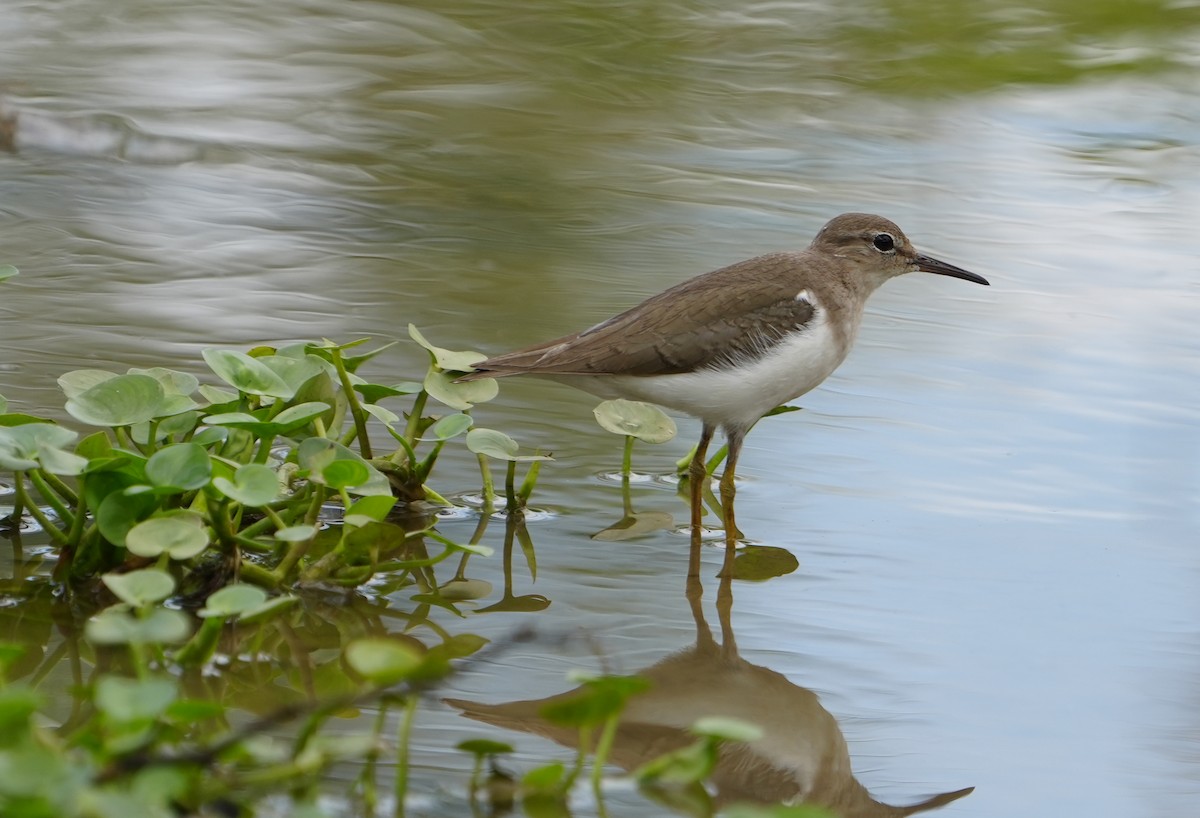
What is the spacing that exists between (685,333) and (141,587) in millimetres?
2450

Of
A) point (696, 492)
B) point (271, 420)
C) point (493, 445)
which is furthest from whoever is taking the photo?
point (696, 492)

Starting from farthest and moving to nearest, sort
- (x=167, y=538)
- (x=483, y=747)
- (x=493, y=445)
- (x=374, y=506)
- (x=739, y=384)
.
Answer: (x=739, y=384) < (x=493, y=445) < (x=374, y=506) < (x=167, y=538) < (x=483, y=747)

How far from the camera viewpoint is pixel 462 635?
403cm

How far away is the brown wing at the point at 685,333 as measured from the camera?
17.1ft

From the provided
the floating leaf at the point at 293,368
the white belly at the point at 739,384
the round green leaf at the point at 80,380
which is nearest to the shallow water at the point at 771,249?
the white belly at the point at 739,384

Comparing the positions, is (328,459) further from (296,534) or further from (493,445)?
(493,445)

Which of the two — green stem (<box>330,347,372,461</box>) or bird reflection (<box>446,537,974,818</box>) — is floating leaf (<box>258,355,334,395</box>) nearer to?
green stem (<box>330,347,372,461</box>)

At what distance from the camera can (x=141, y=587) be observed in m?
3.30

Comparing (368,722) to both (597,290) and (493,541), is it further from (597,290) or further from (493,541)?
(597,290)

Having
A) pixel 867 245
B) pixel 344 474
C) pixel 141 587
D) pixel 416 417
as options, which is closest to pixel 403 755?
pixel 141 587

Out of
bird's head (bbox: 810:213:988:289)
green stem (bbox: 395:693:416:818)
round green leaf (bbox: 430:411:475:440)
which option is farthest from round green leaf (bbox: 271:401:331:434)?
bird's head (bbox: 810:213:988:289)

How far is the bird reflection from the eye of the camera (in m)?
3.42

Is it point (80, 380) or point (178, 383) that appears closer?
point (80, 380)

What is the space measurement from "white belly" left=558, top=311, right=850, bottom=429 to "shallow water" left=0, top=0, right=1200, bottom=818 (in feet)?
0.94
